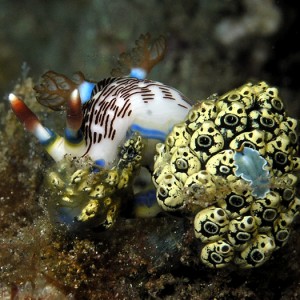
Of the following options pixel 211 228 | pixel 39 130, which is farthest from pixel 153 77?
pixel 211 228

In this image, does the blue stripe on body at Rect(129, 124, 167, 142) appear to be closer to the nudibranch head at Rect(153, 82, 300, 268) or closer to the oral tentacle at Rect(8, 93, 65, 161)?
the nudibranch head at Rect(153, 82, 300, 268)

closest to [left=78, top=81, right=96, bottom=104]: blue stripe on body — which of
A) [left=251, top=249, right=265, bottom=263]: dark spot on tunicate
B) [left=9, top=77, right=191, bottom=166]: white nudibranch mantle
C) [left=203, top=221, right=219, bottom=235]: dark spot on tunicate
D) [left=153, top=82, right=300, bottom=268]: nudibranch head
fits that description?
[left=9, top=77, right=191, bottom=166]: white nudibranch mantle

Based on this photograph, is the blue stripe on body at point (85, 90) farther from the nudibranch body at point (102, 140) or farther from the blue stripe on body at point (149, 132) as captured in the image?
the blue stripe on body at point (149, 132)

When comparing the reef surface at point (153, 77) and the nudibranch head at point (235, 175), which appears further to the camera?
the reef surface at point (153, 77)

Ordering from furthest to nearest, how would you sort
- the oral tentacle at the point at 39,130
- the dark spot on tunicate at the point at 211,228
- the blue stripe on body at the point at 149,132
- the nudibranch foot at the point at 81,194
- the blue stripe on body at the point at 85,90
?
the blue stripe on body at the point at 85,90
the blue stripe on body at the point at 149,132
the oral tentacle at the point at 39,130
the nudibranch foot at the point at 81,194
the dark spot on tunicate at the point at 211,228

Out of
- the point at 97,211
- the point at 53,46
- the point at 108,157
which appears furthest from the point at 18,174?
the point at 53,46

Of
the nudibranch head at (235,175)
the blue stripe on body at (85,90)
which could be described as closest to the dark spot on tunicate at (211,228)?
the nudibranch head at (235,175)

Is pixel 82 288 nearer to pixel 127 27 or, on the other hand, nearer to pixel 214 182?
pixel 214 182
